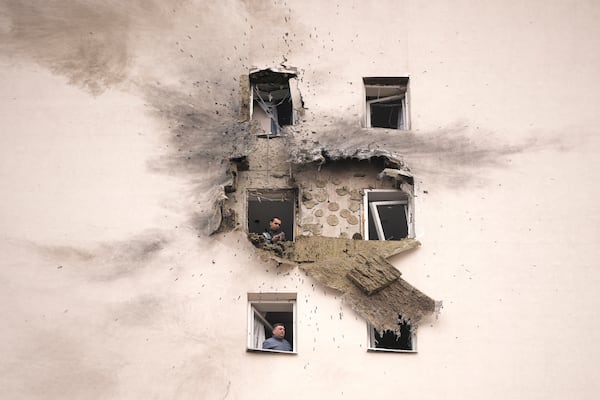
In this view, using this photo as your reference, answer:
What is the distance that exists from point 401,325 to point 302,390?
1370 millimetres

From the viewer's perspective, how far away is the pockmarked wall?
8.86 metres

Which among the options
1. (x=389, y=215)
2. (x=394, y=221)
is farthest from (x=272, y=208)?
(x=394, y=221)

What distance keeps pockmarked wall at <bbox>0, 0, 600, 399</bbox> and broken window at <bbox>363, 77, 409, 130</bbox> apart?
5.5 inches

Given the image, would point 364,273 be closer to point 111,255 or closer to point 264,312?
point 264,312

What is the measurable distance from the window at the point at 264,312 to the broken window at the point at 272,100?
2.01 m

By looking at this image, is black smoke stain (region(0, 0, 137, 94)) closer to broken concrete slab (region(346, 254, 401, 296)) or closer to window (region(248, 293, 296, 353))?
window (region(248, 293, 296, 353))

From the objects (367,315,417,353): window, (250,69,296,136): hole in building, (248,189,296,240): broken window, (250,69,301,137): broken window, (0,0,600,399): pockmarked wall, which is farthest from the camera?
(250,69,296,136): hole in building

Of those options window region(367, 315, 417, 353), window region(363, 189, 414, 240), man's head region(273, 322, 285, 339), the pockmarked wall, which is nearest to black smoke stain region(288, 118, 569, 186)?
the pockmarked wall

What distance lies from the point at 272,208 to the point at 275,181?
3.08 ft

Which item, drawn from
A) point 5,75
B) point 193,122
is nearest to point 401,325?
point 193,122

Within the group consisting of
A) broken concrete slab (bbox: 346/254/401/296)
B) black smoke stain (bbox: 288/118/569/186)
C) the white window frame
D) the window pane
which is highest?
black smoke stain (bbox: 288/118/569/186)

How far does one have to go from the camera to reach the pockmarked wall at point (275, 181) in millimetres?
8859

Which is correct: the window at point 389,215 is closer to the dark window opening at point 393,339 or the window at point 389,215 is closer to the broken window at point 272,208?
the broken window at point 272,208

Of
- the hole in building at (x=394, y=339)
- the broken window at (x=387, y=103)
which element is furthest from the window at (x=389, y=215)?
the hole in building at (x=394, y=339)
